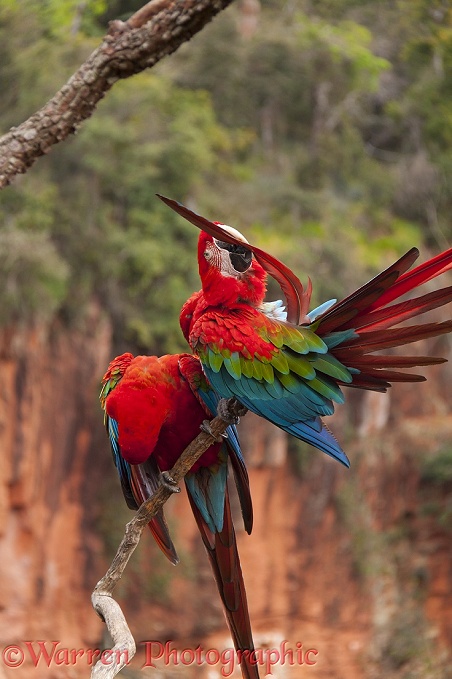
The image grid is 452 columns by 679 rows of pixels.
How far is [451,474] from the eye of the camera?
30.2 ft

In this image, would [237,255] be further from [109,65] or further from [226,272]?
[109,65]

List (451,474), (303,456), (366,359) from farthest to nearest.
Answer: (451,474)
(303,456)
(366,359)

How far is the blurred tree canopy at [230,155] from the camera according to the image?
22.0ft

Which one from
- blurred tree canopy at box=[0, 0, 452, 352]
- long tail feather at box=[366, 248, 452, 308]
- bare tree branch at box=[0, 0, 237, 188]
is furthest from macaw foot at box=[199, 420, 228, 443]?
blurred tree canopy at box=[0, 0, 452, 352]

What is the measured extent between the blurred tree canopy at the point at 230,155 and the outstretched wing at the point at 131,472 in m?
4.12

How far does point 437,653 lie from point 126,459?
7648 millimetres

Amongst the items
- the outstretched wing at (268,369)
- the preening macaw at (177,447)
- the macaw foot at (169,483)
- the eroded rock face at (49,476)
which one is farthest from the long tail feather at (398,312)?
the eroded rock face at (49,476)

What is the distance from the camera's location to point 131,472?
2.43 meters

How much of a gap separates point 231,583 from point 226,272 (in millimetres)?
918

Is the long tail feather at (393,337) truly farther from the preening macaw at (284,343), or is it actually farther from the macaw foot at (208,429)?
the macaw foot at (208,429)

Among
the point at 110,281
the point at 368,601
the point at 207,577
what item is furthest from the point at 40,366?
the point at 368,601

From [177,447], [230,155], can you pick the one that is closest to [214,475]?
[177,447]

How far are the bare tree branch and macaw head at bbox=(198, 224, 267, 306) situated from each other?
20.6 inches

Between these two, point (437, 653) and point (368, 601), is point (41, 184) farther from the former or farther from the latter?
point (437, 653)
